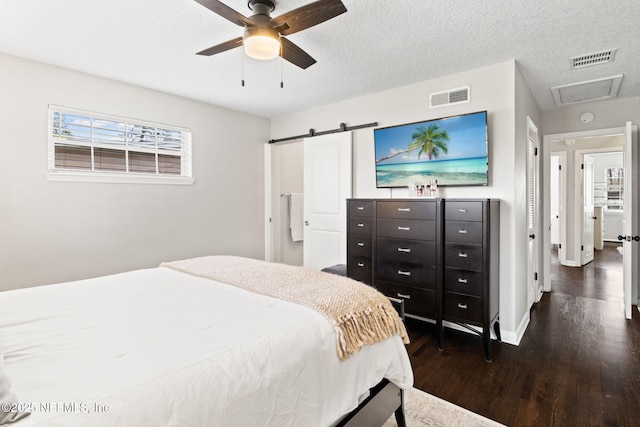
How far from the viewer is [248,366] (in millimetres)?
1040

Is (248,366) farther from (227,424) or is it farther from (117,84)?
(117,84)

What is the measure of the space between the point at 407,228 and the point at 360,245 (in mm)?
560

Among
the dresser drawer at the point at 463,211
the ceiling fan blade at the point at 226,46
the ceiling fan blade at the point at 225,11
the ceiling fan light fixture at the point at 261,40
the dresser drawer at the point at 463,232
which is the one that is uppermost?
the ceiling fan blade at the point at 226,46

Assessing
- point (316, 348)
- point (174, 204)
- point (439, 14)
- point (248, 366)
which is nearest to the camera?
point (248, 366)

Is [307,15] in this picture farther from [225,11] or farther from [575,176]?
[575,176]

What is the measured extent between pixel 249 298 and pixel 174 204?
2.64 metres

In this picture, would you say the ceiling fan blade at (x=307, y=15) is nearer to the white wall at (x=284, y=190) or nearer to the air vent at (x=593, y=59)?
the air vent at (x=593, y=59)

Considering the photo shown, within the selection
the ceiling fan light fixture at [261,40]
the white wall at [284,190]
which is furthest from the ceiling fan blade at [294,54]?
the white wall at [284,190]

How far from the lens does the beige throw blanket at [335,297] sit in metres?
1.39

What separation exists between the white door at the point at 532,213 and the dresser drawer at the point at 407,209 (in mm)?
1311

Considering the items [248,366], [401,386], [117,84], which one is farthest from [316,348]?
[117,84]

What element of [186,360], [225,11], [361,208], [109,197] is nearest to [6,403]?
[186,360]

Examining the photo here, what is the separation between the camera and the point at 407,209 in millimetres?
2996

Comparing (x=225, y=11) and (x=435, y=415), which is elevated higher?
(x=225, y=11)
